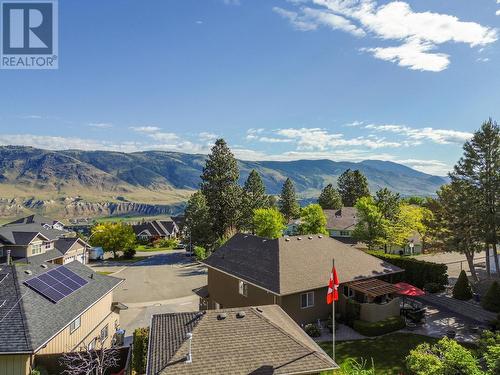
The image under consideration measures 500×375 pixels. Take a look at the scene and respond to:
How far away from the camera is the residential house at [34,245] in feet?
178

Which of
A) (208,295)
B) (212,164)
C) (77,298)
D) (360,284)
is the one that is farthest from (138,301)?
(212,164)

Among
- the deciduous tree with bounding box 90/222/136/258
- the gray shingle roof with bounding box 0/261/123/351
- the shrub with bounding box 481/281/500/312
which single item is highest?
the gray shingle roof with bounding box 0/261/123/351

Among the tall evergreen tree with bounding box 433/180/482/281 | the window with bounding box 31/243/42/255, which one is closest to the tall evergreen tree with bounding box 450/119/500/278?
the tall evergreen tree with bounding box 433/180/482/281

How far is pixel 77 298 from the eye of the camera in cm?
2433

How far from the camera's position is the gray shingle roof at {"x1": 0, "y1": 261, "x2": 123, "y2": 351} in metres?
17.6

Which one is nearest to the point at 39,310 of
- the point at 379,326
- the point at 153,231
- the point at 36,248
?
the point at 379,326

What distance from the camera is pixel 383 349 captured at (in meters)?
24.1

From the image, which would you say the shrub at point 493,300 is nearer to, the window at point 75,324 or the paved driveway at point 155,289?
the paved driveway at point 155,289

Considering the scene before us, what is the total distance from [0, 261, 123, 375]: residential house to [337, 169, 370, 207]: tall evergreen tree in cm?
8513

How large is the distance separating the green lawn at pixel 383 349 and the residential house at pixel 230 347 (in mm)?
7398

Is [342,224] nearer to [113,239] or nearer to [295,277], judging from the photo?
[113,239]

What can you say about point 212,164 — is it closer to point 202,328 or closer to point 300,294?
point 300,294

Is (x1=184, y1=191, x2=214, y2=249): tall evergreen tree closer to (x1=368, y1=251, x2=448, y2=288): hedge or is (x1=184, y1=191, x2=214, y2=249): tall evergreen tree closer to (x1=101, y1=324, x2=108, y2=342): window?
(x1=368, y1=251, x2=448, y2=288): hedge

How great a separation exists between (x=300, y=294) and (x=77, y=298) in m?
16.3
